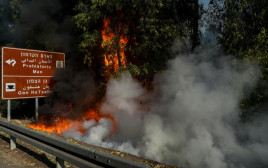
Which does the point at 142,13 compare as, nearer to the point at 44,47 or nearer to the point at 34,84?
the point at 34,84

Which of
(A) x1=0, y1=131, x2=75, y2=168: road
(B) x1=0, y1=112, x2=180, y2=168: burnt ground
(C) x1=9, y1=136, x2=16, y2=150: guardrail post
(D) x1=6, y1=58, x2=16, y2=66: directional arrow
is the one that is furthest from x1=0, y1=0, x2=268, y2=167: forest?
(C) x1=9, y1=136, x2=16, y2=150: guardrail post

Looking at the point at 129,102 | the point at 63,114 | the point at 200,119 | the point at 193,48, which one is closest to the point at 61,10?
the point at 63,114

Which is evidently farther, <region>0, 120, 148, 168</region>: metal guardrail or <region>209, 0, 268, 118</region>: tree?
<region>209, 0, 268, 118</region>: tree

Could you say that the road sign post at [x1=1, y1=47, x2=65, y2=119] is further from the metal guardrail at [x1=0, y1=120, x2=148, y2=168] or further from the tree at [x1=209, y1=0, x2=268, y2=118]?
the tree at [x1=209, y1=0, x2=268, y2=118]

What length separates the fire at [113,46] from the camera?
10812 millimetres

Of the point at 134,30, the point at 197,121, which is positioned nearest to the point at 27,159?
the point at 197,121

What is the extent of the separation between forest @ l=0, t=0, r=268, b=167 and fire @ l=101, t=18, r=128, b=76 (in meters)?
0.05

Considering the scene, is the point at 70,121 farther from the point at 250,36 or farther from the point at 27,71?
the point at 250,36

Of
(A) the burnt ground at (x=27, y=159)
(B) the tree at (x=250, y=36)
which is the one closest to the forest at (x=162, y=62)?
(B) the tree at (x=250, y=36)

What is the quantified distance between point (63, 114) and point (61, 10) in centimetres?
634

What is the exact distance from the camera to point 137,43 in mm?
11156

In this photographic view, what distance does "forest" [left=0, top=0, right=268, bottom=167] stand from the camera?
24.9ft

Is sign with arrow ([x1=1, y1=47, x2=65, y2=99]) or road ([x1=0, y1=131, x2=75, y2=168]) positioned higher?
sign with arrow ([x1=1, y1=47, x2=65, y2=99])

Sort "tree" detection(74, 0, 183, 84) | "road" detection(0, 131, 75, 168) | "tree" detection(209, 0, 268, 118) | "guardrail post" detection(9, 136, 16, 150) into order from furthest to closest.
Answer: "tree" detection(74, 0, 183, 84) → "tree" detection(209, 0, 268, 118) → "guardrail post" detection(9, 136, 16, 150) → "road" detection(0, 131, 75, 168)
